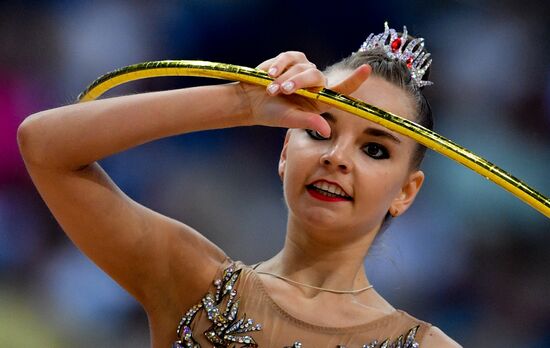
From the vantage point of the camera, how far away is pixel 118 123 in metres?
1.49

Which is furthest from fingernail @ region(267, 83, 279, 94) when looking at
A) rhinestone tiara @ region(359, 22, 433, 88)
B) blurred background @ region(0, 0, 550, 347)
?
blurred background @ region(0, 0, 550, 347)

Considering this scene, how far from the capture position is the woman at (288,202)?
58.9 inches

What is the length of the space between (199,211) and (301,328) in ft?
3.06

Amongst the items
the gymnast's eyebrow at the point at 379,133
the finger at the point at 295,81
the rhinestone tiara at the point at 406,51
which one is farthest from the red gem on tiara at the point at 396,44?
the finger at the point at 295,81

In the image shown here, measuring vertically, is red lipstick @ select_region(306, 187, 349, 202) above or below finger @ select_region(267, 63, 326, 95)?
below

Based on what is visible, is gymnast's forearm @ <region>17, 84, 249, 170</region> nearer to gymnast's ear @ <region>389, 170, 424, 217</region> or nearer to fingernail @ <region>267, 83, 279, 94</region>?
fingernail @ <region>267, 83, 279, 94</region>

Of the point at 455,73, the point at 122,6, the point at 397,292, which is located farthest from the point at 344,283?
the point at 122,6

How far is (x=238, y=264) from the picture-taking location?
1.76 meters

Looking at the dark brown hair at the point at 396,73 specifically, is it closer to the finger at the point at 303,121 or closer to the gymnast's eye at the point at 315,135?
the gymnast's eye at the point at 315,135

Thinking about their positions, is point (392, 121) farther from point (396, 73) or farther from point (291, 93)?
point (396, 73)

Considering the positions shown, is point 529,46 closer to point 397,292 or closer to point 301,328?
point 397,292

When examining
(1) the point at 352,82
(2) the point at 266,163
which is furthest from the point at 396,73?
(2) the point at 266,163

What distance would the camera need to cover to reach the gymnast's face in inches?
66.4

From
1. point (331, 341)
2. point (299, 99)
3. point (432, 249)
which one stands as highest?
point (432, 249)
